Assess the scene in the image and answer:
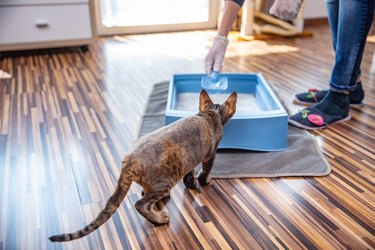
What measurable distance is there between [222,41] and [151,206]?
700mm

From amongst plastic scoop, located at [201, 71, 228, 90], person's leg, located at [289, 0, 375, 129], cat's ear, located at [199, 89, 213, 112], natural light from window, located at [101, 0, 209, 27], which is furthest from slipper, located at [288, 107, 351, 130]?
natural light from window, located at [101, 0, 209, 27]

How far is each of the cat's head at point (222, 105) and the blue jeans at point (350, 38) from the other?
0.64 metres

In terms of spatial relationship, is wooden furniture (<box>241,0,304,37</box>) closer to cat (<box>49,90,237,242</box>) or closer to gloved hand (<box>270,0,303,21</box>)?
gloved hand (<box>270,0,303,21</box>)

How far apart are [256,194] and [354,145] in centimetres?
54

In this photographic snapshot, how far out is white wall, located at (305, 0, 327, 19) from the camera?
3650 millimetres

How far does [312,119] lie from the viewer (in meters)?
1.62

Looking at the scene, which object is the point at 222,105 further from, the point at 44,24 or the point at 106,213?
the point at 44,24

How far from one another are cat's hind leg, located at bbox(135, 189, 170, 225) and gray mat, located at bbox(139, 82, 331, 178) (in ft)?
0.97

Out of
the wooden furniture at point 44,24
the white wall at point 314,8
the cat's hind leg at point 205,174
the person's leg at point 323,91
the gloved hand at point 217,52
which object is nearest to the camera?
the cat's hind leg at point 205,174

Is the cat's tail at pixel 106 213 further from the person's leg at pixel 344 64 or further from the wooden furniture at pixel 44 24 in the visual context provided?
the wooden furniture at pixel 44 24

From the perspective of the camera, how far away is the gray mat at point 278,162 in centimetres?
129

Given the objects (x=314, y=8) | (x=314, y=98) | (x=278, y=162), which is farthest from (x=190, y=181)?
(x=314, y=8)

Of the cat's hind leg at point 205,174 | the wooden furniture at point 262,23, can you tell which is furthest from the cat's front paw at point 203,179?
the wooden furniture at point 262,23

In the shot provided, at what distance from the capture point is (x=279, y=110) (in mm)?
1394
